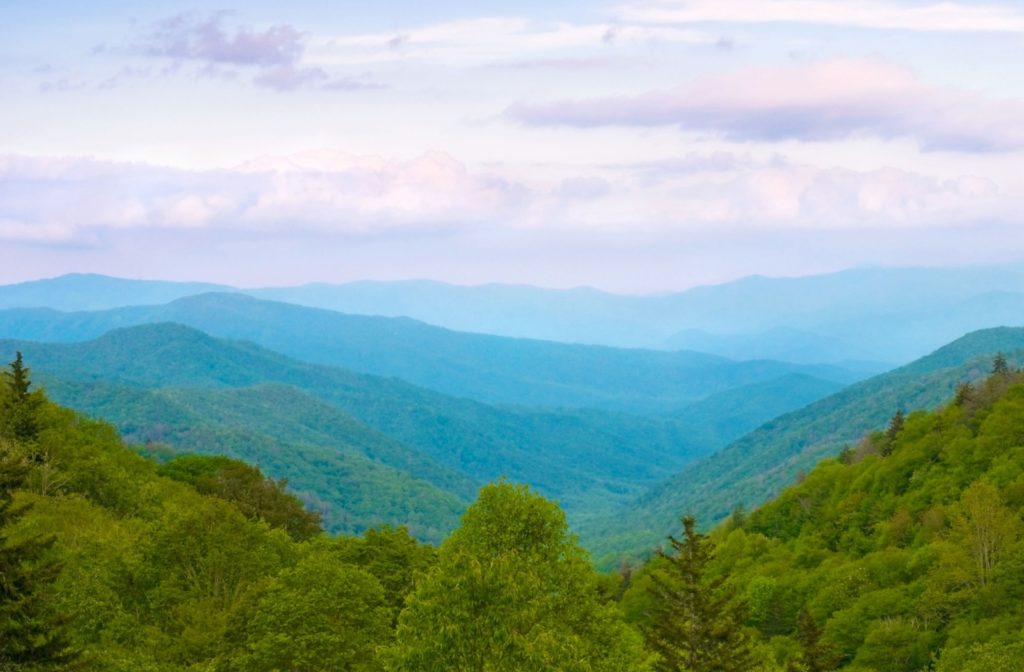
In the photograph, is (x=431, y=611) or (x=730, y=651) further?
(x=730, y=651)

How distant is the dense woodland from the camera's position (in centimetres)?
3284

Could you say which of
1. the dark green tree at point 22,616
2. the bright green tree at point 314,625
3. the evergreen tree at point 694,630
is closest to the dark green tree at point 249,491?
the bright green tree at point 314,625

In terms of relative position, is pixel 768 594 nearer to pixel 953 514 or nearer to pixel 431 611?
pixel 953 514

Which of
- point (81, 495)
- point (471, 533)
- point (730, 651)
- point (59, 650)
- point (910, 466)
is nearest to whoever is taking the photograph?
point (59, 650)

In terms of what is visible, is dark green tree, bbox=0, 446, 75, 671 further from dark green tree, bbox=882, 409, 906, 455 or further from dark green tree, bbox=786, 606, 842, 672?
dark green tree, bbox=882, 409, 906, 455

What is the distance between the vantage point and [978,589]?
76312 millimetres

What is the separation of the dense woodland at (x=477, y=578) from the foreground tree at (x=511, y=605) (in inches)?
3.0

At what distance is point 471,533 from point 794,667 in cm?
2252

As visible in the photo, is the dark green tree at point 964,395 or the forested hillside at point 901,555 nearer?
the forested hillside at point 901,555

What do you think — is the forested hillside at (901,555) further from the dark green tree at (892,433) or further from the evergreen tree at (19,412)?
the evergreen tree at (19,412)

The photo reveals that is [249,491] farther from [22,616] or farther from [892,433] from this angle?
[892,433]

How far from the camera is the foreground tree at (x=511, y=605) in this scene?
31.6 m

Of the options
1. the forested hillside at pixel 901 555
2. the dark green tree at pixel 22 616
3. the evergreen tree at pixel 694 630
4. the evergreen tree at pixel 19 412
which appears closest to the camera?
the dark green tree at pixel 22 616

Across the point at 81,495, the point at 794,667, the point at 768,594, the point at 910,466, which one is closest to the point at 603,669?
the point at 794,667
